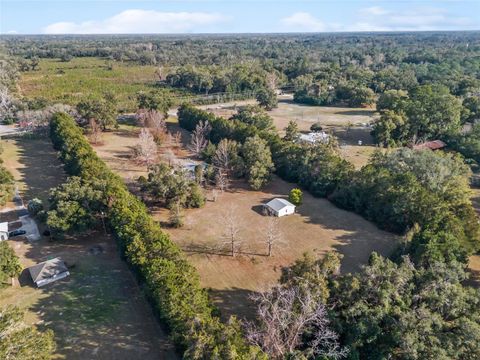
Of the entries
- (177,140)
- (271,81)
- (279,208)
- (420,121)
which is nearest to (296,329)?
(279,208)

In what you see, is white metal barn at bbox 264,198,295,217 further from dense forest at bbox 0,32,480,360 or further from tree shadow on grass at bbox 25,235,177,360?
tree shadow on grass at bbox 25,235,177,360

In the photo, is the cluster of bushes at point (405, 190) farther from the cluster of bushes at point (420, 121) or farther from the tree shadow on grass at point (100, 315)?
the tree shadow on grass at point (100, 315)

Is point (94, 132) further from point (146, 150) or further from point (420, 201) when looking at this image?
point (420, 201)

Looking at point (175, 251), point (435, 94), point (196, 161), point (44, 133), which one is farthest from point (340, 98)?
point (175, 251)

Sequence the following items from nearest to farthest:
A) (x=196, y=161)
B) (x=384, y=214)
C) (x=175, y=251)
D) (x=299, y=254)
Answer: (x=175, y=251)
(x=299, y=254)
(x=384, y=214)
(x=196, y=161)

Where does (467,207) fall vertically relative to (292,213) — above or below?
above

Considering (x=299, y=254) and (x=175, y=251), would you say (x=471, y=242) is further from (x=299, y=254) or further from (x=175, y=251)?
(x=175, y=251)

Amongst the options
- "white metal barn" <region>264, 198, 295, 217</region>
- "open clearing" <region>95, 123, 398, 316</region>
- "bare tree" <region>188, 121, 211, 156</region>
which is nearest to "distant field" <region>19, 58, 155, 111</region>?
"bare tree" <region>188, 121, 211, 156</region>
